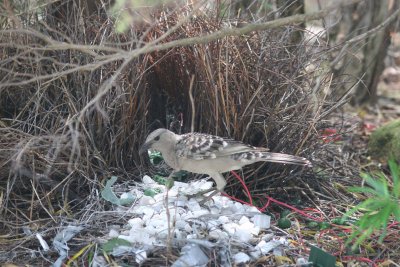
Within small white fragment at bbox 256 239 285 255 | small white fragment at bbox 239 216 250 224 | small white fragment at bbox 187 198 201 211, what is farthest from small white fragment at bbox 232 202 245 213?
small white fragment at bbox 256 239 285 255

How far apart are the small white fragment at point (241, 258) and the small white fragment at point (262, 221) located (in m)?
0.35

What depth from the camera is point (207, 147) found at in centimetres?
411

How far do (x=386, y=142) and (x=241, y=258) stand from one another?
2.57 metres

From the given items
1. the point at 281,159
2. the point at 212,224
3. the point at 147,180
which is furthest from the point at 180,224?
the point at 281,159

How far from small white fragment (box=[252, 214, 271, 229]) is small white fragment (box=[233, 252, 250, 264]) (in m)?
0.35

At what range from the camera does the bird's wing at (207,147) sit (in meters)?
4.10

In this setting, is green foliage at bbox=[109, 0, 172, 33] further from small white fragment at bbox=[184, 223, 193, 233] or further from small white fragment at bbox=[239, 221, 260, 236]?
small white fragment at bbox=[239, 221, 260, 236]

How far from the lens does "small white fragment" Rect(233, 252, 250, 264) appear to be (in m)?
3.66

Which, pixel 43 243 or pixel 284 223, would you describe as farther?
pixel 284 223

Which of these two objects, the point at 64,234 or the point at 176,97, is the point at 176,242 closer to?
the point at 64,234

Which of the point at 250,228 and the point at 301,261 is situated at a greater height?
the point at 250,228

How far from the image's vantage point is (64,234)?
3.88 m

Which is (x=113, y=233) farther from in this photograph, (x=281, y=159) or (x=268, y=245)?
(x=281, y=159)

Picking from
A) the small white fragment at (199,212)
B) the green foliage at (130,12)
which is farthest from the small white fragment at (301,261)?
the green foliage at (130,12)
